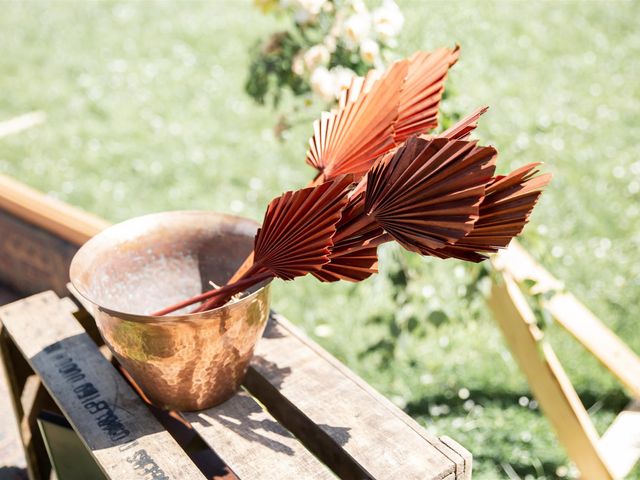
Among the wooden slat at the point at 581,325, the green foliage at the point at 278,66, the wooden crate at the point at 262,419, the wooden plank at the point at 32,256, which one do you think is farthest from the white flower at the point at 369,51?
the wooden plank at the point at 32,256

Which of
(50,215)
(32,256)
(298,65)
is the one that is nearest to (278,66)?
(298,65)

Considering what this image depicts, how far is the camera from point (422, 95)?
1338 millimetres

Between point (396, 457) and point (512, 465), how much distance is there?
101 centimetres

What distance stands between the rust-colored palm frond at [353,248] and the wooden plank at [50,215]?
46.0 inches

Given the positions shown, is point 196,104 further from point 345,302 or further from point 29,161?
point 345,302

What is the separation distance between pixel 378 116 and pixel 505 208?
0.31 metres

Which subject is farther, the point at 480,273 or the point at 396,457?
the point at 480,273

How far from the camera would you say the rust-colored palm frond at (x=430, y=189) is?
100cm

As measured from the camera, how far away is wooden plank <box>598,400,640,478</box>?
187 centimetres

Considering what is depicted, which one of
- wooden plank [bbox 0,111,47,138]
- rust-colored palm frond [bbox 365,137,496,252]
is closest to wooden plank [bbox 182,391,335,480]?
rust-colored palm frond [bbox 365,137,496,252]

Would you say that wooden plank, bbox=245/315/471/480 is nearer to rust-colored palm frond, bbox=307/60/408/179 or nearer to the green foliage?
rust-colored palm frond, bbox=307/60/408/179

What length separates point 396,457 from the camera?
4.05 feet

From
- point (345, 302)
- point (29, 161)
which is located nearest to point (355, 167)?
point (345, 302)

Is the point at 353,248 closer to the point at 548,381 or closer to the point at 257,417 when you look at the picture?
the point at 257,417
